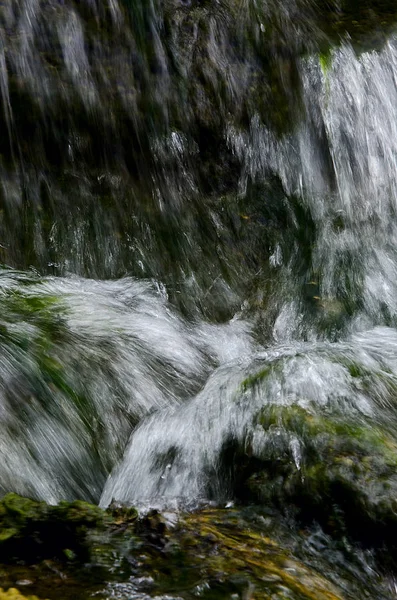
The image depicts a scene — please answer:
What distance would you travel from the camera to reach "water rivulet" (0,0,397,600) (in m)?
3.18

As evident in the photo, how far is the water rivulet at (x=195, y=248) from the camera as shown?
3182 millimetres

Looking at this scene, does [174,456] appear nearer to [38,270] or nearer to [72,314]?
[72,314]

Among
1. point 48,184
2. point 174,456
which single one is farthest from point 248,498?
point 48,184

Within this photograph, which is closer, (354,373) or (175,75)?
(354,373)

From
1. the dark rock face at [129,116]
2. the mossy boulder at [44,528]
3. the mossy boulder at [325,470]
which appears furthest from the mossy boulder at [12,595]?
the dark rock face at [129,116]

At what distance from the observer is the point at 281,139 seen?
5.57 meters

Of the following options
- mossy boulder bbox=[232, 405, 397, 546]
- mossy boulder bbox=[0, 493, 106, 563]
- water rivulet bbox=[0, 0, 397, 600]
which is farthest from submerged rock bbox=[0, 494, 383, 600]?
water rivulet bbox=[0, 0, 397, 600]

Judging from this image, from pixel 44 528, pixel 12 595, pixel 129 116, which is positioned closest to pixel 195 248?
pixel 129 116

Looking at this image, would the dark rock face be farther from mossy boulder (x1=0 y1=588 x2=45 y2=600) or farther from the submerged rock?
mossy boulder (x1=0 y1=588 x2=45 y2=600)

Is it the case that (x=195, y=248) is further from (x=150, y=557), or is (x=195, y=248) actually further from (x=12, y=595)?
(x=12, y=595)

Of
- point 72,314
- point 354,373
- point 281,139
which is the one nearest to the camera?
point 354,373

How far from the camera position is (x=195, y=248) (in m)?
5.28

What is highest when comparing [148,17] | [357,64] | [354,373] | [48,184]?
[148,17]

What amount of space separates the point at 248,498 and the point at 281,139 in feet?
11.2
